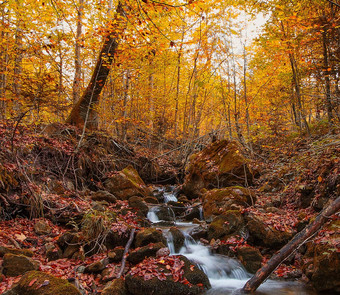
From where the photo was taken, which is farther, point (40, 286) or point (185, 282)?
point (185, 282)

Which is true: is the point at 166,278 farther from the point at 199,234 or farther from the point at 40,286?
the point at 199,234

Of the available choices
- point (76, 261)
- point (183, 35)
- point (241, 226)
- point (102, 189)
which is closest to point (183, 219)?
point (241, 226)

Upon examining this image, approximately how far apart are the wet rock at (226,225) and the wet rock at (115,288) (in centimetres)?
283

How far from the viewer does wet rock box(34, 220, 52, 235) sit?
546 cm

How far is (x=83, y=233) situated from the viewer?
5406 millimetres

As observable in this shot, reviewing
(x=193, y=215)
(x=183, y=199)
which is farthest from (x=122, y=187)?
(x=193, y=215)

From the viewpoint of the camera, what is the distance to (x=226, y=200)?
7434 mm

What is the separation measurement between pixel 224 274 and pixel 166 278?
1.61m

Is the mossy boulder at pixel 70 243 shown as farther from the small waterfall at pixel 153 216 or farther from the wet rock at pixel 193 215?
the wet rock at pixel 193 215

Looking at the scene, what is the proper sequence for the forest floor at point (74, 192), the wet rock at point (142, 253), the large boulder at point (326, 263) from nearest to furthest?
the large boulder at point (326, 263), the forest floor at point (74, 192), the wet rock at point (142, 253)

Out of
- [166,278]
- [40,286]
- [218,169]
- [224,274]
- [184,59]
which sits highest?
[184,59]

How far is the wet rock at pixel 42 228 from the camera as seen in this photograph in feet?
17.9

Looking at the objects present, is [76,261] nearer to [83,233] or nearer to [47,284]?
[83,233]

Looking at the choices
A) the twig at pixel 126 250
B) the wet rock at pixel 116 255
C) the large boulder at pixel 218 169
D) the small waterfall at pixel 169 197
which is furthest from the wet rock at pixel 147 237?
the large boulder at pixel 218 169
